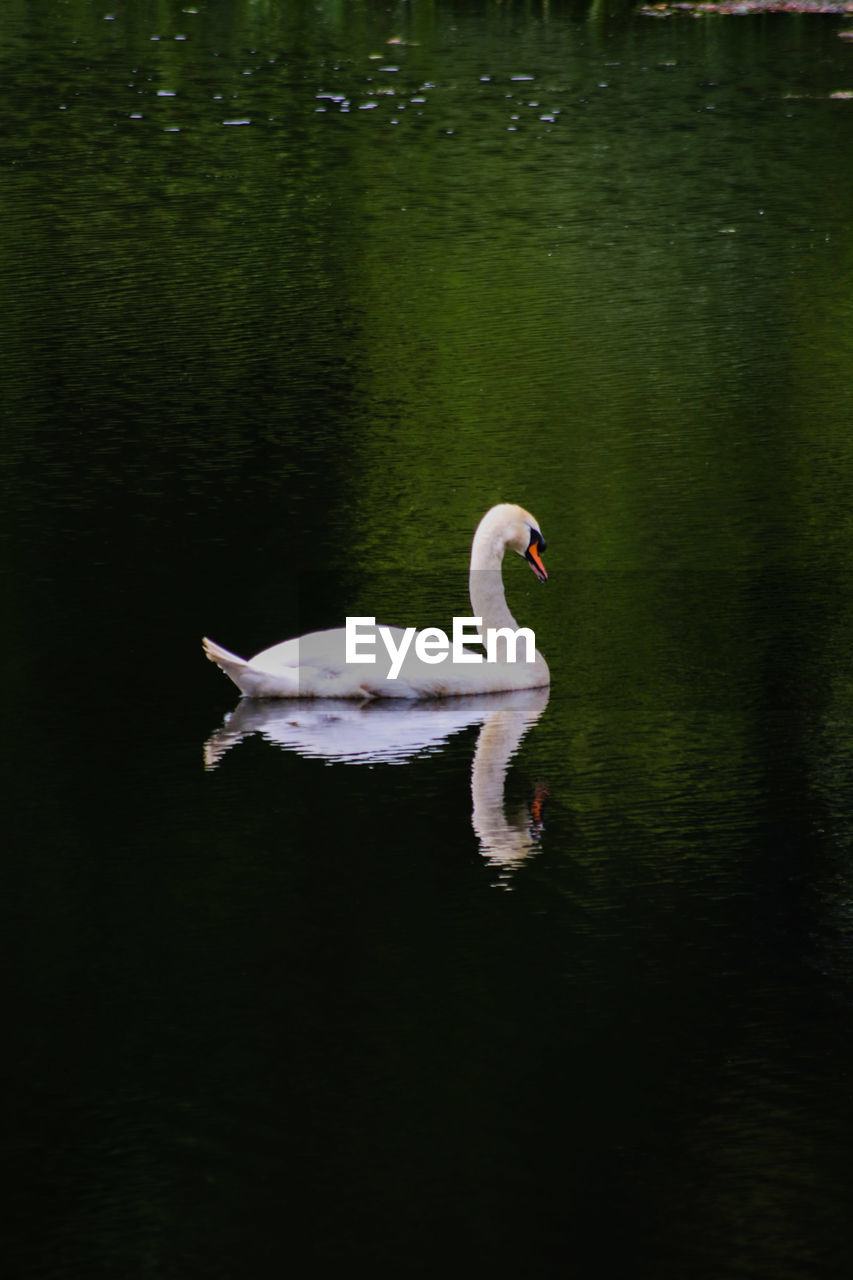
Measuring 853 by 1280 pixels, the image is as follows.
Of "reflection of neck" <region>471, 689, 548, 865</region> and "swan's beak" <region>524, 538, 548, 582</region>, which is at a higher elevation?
"swan's beak" <region>524, 538, 548, 582</region>

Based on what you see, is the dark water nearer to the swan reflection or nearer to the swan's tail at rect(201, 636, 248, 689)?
the swan reflection

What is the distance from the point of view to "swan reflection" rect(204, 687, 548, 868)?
7.86 metres

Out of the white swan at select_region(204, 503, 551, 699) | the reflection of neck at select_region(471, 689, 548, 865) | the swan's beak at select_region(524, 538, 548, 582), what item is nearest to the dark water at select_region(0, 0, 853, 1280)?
the reflection of neck at select_region(471, 689, 548, 865)

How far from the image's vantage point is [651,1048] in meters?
5.72

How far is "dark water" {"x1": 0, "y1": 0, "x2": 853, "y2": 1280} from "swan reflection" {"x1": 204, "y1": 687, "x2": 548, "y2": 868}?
Answer: 3 centimetres

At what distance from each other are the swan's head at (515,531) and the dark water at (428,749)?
387 millimetres

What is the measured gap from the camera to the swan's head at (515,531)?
902 cm

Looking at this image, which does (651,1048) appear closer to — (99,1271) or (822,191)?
(99,1271)

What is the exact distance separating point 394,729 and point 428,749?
0.91 feet

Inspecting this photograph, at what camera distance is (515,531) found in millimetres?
9062

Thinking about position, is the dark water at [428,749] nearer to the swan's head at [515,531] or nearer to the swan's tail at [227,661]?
the swan's tail at [227,661]

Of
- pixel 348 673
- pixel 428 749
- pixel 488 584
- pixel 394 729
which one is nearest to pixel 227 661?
pixel 348 673

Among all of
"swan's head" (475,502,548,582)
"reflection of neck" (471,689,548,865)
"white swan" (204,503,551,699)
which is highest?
"swan's head" (475,502,548,582)

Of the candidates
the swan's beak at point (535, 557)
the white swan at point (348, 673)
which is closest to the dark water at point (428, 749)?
the white swan at point (348, 673)
